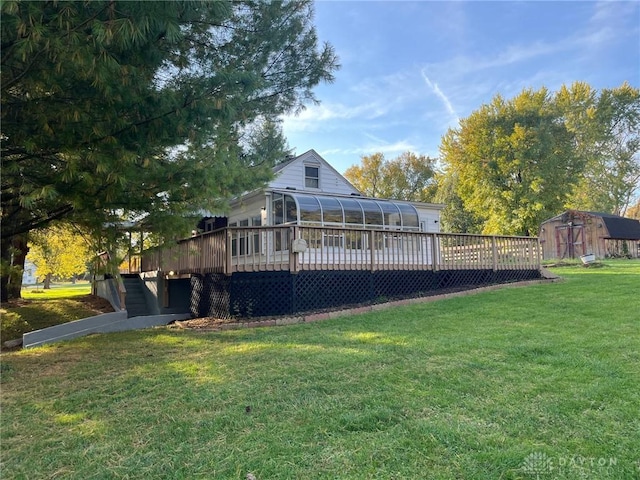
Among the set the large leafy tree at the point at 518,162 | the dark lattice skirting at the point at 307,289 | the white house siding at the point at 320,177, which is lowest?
the dark lattice skirting at the point at 307,289

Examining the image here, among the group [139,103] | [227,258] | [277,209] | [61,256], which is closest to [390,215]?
[277,209]

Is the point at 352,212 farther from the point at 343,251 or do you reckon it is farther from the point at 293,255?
the point at 293,255

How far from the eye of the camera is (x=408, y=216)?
13117mm

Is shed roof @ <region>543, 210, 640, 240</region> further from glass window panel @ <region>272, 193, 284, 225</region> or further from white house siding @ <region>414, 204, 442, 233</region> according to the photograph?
glass window panel @ <region>272, 193, 284, 225</region>

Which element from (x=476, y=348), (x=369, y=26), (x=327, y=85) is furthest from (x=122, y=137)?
(x=369, y=26)

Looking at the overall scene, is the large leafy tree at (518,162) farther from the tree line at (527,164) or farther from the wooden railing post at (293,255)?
the wooden railing post at (293,255)

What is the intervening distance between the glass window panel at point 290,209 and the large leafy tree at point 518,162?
1945 cm

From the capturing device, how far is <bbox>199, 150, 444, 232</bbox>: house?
37.4 feet

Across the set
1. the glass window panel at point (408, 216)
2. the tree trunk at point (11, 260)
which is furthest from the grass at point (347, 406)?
the glass window panel at point (408, 216)

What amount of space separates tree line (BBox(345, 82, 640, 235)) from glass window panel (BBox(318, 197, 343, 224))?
18.3 m

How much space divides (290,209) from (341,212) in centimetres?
152

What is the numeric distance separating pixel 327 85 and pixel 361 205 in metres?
4.07

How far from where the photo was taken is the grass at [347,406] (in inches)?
102

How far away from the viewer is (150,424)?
333 centimetres
